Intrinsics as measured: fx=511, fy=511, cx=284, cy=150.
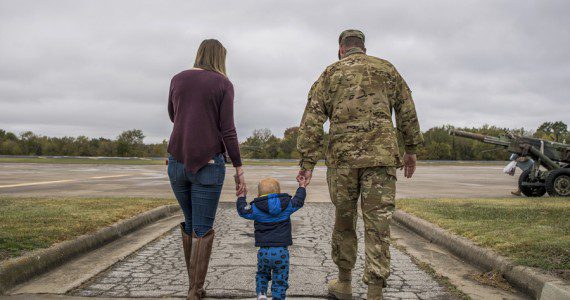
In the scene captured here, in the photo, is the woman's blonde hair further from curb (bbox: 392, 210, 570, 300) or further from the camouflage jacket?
curb (bbox: 392, 210, 570, 300)

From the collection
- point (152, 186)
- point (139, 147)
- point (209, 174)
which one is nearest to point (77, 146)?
point (139, 147)

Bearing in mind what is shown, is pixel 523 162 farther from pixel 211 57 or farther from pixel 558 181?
pixel 211 57

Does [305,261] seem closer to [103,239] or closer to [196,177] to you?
[196,177]

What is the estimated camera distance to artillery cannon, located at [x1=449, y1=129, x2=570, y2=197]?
1227 cm

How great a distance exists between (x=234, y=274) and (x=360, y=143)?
1778mm

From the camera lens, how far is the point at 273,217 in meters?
3.53

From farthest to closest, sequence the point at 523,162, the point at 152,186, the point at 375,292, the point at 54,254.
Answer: the point at 152,186, the point at 523,162, the point at 54,254, the point at 375,292

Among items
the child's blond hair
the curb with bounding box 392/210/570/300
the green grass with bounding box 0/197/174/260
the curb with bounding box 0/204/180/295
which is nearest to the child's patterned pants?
the child's blond hair

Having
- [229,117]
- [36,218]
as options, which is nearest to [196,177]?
[229,117]

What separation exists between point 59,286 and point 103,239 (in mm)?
1999

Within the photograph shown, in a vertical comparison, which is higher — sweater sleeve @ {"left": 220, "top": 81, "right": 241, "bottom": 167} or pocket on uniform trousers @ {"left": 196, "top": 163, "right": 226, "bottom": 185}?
sweater sleeve @ {"left": 220, "top": 81, "right": 241, "bottom": 167}

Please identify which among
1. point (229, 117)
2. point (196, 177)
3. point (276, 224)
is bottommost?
point (276, 224)

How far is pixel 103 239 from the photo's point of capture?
6.11 metres

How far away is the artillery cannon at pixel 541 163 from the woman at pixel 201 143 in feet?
35.7
